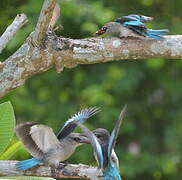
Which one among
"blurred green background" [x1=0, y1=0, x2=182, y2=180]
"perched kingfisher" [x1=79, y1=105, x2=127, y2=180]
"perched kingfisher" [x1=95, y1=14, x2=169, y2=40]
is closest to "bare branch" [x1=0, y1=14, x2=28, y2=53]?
"perched kingfisher" [x1=95, y1=14, x2=169, y2=40]

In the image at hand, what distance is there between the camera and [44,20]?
3.29 m

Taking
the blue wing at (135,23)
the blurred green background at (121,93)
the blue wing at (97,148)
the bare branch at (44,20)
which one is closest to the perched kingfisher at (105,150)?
the blue wing at (97,148)

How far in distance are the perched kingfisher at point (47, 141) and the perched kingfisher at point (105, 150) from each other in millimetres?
209

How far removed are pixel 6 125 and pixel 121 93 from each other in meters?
3.80

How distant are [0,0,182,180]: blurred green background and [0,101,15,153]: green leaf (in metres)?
2.88

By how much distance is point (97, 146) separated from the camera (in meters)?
3.25

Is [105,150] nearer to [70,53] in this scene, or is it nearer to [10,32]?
[70,53]

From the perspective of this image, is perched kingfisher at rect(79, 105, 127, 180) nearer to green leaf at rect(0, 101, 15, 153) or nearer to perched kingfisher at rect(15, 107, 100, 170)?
perched kingfisher at rect(15, 107, 100, 170)

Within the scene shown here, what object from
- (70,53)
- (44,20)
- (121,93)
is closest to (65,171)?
(70,53)

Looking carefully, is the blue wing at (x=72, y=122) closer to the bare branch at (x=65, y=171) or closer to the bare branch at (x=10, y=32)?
the bare branch at (x=65, y=171)

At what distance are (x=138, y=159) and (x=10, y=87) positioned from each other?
3561 millimetres

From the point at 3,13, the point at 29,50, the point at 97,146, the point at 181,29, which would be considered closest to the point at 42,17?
the point at 29,50

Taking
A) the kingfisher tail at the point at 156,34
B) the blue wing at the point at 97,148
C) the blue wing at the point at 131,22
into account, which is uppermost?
the kingfisher tail at the point at 156,34

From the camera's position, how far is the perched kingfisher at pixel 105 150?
3215 mm
